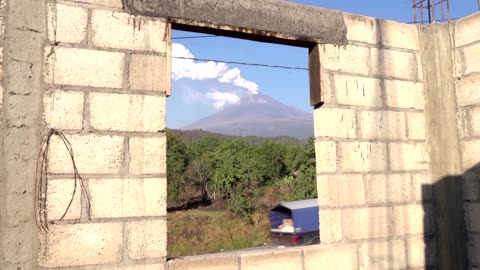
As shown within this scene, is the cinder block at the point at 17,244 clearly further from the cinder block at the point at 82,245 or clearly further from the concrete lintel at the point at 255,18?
the concrete lintel at the point at 255,18

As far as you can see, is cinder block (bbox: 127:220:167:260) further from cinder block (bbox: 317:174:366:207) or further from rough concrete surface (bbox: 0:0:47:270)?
cinder block (bbox: 317:174:366:207)

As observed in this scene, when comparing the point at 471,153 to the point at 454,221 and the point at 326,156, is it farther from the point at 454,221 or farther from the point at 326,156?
the point at 326,156

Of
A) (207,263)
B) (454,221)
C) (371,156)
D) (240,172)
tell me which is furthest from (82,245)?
(240,172)

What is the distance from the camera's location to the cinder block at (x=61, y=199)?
9.43 feet

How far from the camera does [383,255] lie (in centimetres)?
400

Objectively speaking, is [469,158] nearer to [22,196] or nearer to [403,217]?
[403,217]

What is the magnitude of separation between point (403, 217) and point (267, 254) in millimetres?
1428

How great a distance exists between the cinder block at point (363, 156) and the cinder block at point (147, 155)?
5.08 ft

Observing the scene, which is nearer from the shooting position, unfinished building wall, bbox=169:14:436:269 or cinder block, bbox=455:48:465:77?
unfinished building wall, bbox=169:14:436:269

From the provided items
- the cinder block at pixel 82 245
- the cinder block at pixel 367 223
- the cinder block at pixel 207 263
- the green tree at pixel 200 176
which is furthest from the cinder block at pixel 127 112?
the green tree at pixel 200 176

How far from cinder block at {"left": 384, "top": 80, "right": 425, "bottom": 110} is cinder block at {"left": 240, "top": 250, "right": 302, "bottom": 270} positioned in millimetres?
1659

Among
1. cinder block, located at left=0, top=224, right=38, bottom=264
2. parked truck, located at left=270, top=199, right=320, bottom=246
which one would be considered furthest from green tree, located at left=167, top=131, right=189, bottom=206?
cinder block, located at left=0, top=224, right=38, bottom=264

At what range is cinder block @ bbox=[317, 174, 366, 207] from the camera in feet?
12.5

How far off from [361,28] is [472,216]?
6.50ft
